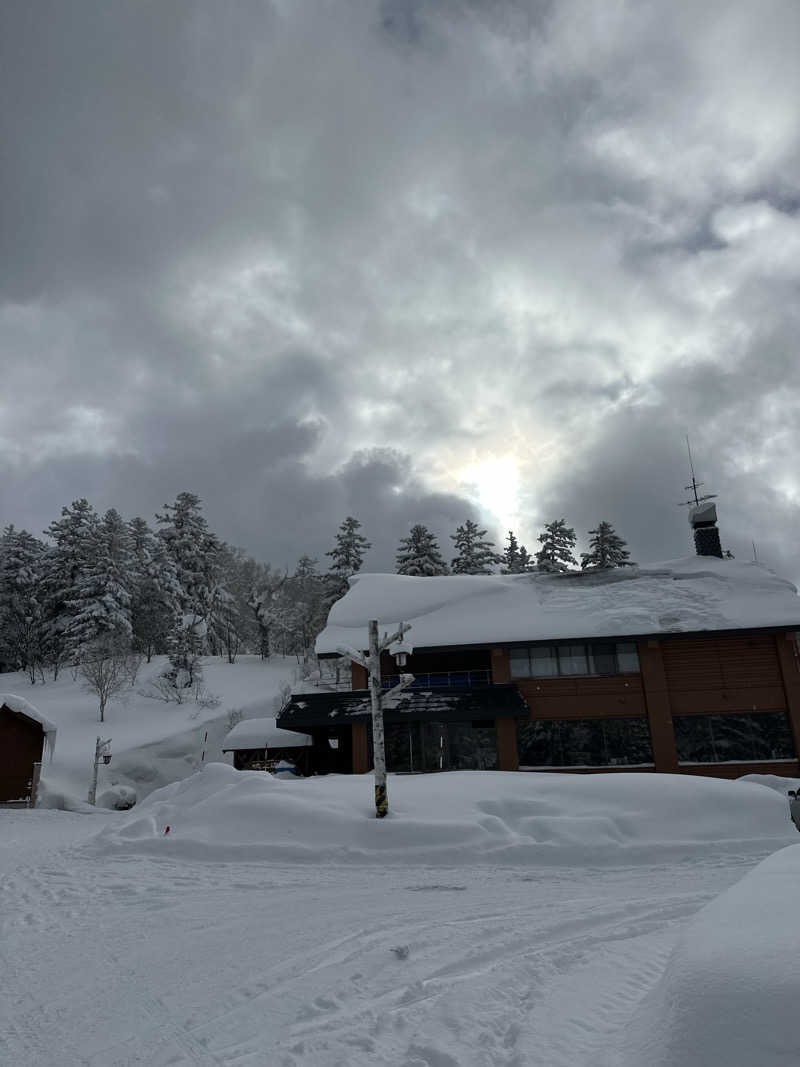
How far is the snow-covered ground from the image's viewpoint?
16.1ft

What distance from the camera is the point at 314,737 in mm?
34625

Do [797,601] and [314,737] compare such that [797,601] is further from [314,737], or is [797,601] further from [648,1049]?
[648,1049]

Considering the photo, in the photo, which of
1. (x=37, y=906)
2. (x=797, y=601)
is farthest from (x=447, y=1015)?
(x=797, y=601)

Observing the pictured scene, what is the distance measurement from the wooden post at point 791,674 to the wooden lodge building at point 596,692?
0.15ft

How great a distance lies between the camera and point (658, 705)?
1208 inches

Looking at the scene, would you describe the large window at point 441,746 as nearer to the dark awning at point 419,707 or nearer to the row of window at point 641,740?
the dark awning at point 419,707

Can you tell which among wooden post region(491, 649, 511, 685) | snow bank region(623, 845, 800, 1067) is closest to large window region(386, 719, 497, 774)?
wooden post region(491, 649, 511, 685)

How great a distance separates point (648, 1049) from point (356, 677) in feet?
102

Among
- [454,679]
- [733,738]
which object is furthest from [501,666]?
[733,738]

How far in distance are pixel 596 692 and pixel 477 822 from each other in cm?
1826

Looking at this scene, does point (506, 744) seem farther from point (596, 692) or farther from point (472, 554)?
point (472, 554)

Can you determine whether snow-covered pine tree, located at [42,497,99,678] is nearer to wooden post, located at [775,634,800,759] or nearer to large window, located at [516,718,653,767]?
large window, located at [516,718,653,767]

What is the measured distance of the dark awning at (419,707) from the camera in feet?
94.9

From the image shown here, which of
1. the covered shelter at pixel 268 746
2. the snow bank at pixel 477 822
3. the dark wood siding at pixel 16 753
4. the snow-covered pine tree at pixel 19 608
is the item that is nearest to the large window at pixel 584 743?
the covered shelter at pixel 268 746
